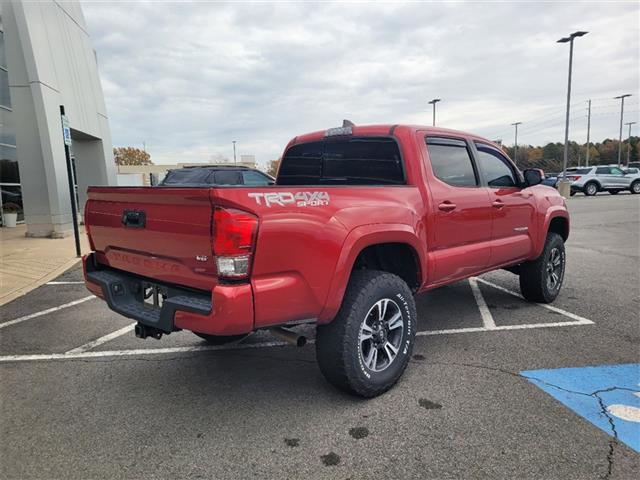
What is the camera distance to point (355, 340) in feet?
9.79

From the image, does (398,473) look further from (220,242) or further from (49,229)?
(49,229)

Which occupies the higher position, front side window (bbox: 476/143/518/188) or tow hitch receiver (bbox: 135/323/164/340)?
front side window (bbox: 476/143/518/188)

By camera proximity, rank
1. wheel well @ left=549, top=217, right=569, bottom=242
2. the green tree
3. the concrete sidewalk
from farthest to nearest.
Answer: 1. the green tree
2. the concrete sidewalk
3. wheel well @ left=549, top=217, right=569, bottom=242

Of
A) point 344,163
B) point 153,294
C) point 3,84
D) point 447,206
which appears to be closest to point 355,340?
point 153,294

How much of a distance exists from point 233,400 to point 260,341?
1188mm

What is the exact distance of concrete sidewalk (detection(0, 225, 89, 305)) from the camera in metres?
6.89

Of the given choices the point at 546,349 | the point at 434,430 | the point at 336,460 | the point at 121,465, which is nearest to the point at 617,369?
the point at 546,349

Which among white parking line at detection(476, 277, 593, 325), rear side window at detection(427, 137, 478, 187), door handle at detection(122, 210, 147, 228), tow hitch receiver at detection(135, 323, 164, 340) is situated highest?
rear side window at detection(427, 137, 478, 187)

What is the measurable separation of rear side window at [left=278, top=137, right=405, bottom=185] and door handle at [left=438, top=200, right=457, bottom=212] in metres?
0.39

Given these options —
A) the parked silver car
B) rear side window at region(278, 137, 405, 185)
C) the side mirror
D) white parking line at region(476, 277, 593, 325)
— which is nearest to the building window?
rear side window at region(278, 137, 405, 185)

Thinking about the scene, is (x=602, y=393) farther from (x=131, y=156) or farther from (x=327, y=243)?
(x=131, y=156)

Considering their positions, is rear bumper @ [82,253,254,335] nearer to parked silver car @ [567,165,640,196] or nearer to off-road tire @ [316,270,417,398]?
off-road tire @ [316,270,417,398]

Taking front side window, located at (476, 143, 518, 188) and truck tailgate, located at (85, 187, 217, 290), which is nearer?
truck tailgate, located at (85, 187, 217, 290)

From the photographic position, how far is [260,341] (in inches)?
173
